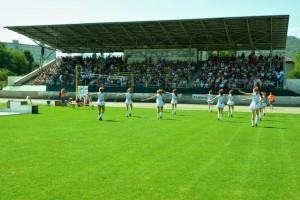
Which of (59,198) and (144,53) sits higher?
(144,53)

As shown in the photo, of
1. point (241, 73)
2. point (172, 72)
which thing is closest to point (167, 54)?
point (172, 72)

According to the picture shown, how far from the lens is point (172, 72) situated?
5500 centimetres

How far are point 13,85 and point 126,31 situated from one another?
74.8 feet

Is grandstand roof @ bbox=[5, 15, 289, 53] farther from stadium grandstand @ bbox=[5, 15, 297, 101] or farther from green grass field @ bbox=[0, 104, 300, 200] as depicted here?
green grass field @ bbox=[0, 104, 300, 200]

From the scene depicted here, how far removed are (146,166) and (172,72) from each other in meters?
46.1

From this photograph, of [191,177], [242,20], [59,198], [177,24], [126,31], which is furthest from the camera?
[126,31]

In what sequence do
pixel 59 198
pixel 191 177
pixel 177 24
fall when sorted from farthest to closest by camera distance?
pixel 177 24, pixel 191 177, pixel 59 198

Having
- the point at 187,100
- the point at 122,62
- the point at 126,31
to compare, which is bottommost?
the point at 187,100

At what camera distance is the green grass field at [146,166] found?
23.8 feet

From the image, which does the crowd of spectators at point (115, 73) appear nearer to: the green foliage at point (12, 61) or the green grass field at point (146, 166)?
the green grass field at point (146, 166)

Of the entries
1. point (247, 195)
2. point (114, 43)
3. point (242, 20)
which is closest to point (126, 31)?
point (114, 43)

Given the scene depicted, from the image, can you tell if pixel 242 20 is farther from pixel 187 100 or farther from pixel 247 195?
pixel 247 195

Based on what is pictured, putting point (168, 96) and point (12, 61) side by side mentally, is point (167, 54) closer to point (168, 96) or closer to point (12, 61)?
point (168, 96)

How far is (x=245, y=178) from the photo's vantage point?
330 inches
